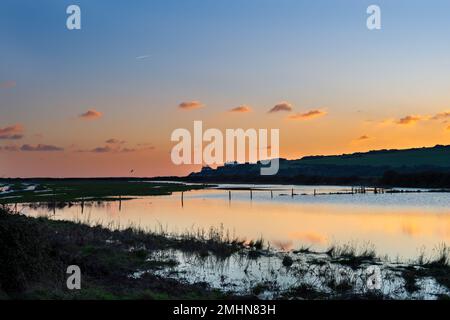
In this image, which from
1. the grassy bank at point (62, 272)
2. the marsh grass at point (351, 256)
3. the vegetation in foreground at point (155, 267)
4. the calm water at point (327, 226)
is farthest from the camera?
the calm water at point (327, 226)

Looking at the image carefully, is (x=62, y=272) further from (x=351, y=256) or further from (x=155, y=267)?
(x=351, y=256)

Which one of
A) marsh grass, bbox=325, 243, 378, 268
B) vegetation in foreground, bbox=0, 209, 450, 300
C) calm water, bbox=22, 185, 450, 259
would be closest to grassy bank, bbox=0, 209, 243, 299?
vegetation in foreground, bbox=0, 209, 450, 300

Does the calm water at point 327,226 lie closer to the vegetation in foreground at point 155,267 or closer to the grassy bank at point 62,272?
the vegetation in foreground at point 155,267

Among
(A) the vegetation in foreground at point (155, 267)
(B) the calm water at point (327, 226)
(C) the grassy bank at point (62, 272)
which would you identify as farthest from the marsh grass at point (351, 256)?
(C) the grassy bank at point (62, 272)

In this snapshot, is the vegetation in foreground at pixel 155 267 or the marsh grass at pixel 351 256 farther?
the marsh grass at pixel 351 256

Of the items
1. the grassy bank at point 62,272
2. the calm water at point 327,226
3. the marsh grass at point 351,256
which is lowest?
the calm water at point 327,226

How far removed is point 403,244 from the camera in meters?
32.1

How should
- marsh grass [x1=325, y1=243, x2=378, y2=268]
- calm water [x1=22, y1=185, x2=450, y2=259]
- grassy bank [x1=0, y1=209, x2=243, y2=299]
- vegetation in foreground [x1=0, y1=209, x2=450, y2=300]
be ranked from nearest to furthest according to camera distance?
grassy bank [x1=0, y1=209, x2=243, y2=299], vegetation in foreground [x1=0, y1=209, x2=450, y2=300], marsh grass [x1=325, y1=243, x2=378, y2=268], calm water [x1=22, y1=185, x2=450, y2=259]

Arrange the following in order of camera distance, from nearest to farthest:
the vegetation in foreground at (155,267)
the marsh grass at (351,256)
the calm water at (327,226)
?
the vegetation in foreground at (155,267)
the marsh grass at (351,256)
the calm water at (327,226)

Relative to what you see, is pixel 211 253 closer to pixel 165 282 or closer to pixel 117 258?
pixel 117 258

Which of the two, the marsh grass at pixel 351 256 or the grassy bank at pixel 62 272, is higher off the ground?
the grassy bank at pixel 62 272

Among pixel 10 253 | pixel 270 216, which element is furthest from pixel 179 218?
pixel 10 253

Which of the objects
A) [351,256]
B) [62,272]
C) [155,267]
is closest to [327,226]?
[351,256]

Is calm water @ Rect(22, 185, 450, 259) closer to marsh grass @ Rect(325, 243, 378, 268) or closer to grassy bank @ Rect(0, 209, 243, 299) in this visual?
marsh grass @ Rect(325, 243, 378, 268)
